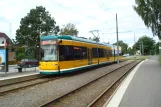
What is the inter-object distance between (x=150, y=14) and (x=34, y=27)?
161 ft

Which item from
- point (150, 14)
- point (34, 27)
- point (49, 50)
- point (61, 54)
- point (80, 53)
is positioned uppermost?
point (34, 27)

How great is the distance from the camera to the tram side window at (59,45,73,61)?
20445mm

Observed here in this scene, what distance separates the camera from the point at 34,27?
7931 centimetres

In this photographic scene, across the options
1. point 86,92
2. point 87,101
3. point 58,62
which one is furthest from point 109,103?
point 58,62


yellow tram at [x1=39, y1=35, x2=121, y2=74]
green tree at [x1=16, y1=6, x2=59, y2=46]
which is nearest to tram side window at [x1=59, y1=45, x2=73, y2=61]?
yellow tram at [x1=39, y1=35, x2=121, y2=74]

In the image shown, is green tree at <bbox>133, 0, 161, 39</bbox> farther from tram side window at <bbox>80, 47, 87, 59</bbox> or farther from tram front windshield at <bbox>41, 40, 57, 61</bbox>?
tram front windshield at <bbox>41, 40, 57, 61</bbox>

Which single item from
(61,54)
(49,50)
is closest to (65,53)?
(61,54)

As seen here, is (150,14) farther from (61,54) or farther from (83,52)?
(61,54)

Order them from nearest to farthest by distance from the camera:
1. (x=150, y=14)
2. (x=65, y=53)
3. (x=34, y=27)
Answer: (x=65, y=53)
(x=150, y=14)
(x=34, y=27)

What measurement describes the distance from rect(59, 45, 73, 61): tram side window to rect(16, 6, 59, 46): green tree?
5630 cm

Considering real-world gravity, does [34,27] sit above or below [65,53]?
above

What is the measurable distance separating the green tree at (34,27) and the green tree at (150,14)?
1800 inches

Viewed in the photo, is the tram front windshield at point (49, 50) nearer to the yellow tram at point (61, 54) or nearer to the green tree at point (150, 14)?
the yellow tram at point (61, 54)

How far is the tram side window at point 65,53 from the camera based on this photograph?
20.4 metres
